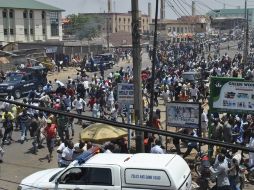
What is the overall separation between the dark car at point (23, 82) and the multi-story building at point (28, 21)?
127 feet

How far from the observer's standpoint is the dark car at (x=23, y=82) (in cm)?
3109

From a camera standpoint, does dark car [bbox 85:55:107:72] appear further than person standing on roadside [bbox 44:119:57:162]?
Yes

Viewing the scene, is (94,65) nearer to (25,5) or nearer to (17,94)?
(17,94)

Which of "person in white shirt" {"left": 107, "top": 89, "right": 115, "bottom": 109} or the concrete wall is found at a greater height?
the concrete wall

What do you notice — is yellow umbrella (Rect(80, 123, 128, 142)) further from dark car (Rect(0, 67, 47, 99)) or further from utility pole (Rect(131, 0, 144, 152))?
dark car (Rect(0, 67, 47, 99))

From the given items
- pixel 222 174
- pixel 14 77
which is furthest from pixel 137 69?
pixel 14 77

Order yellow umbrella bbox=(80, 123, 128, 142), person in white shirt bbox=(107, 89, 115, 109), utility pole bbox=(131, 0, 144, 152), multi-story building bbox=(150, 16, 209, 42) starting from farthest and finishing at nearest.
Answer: multi-story building bbox=(150, 16, 209, 42) → person in white shirt bbox=(107, 89, 115, 109) → yellow umbrella bbox=(80, 123, 128, 142) → utility pole bbox=(131, 0, 144, 152)

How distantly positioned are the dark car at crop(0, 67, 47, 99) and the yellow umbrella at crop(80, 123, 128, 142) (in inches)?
609

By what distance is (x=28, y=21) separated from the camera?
75500mm

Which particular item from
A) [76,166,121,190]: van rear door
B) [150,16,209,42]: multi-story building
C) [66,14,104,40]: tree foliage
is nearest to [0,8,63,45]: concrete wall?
[66,14,104,40]: tree foliage

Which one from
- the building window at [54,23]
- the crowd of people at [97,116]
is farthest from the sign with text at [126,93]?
the building window at [54,23]

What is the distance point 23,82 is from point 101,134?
1685 cm

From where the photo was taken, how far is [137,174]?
9.95 meters

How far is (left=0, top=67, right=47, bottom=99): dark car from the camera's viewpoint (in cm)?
3109
